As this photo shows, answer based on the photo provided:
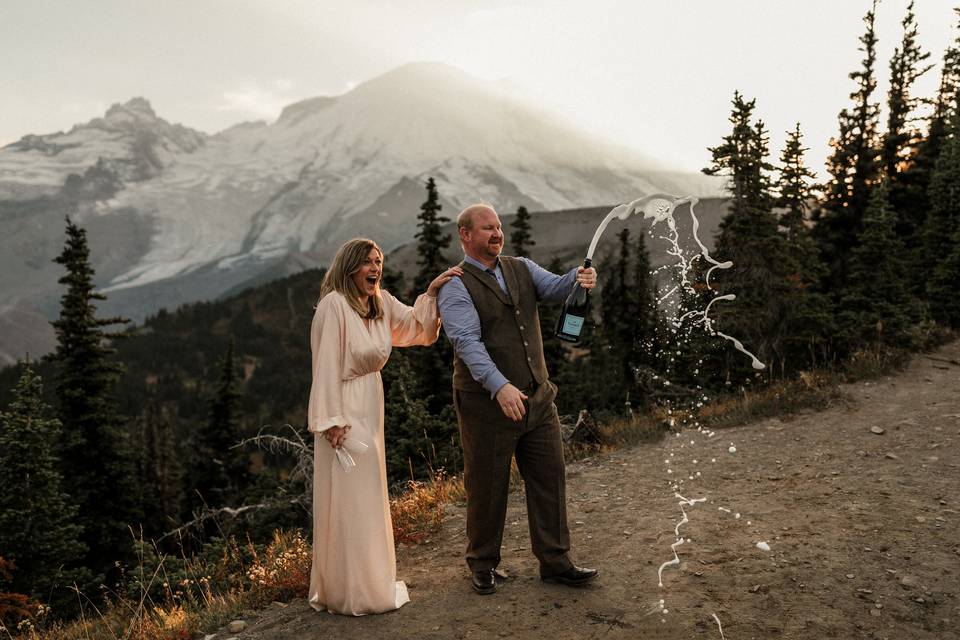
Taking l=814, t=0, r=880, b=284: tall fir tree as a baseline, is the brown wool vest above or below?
below

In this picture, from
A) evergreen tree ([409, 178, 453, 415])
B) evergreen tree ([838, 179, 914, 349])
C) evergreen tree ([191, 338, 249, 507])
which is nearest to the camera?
evergreen tree ([838, 179, 914, 349])

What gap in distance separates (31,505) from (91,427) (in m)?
7.55

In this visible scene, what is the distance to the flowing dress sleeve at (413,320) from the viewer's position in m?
5.23

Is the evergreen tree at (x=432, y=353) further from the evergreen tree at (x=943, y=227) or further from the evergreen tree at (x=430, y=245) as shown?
the evergreen tree at (x=943, y=227)

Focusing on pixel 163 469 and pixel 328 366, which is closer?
pixel 328 366

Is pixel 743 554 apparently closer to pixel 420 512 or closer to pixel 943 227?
pixel 420 512

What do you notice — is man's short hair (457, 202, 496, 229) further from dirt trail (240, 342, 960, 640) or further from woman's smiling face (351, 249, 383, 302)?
dirt trail (240, 342, 960, 640)

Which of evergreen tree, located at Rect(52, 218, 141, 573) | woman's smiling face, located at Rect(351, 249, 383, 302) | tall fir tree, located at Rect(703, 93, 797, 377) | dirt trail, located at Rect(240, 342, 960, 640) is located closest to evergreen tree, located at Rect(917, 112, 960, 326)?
tall fir tree, located at Rect(703, 93, 797, 377)

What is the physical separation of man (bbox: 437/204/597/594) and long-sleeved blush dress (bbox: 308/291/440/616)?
674 mm

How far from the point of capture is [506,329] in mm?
4766

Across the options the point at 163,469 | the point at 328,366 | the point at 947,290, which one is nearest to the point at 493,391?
the point at 328,366

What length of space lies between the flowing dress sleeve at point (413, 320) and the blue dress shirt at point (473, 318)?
1.30ft

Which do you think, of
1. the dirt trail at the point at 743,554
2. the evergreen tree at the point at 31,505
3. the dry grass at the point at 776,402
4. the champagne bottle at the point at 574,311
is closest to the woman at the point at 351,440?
the dirt trail at the point at 743,554

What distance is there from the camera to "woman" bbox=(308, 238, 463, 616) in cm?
484
